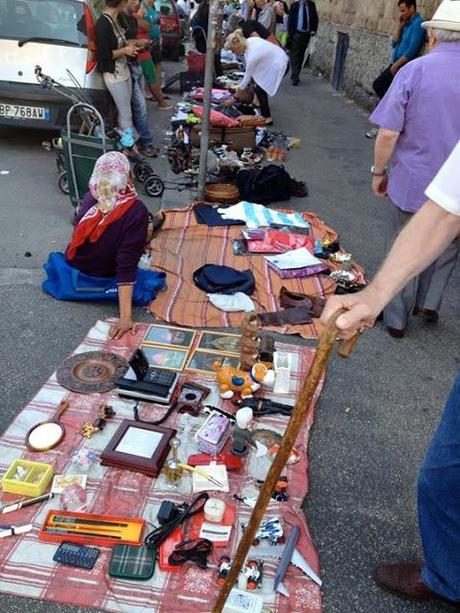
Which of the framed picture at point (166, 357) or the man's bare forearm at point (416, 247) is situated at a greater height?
the man's bare forearm at point (416, 247)

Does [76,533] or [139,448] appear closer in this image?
[76,533]

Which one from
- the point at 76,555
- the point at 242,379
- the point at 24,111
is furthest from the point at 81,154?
the point at 76,555

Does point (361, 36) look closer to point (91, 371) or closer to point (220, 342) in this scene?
point (220, 342)

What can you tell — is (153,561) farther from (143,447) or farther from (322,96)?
(322,96)

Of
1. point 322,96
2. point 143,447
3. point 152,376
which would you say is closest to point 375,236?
point 152,376

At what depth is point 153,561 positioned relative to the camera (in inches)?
86.8

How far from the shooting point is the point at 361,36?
12.1 m

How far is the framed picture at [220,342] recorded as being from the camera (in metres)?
3.59

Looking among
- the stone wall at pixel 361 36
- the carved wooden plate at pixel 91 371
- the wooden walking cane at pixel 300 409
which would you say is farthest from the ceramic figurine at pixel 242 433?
the stone wall at pixel 361 36

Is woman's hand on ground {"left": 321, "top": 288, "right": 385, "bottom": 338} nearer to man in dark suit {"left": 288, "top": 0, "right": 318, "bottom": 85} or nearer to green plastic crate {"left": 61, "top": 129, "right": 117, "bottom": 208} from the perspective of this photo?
green plastic crate {"left": 61, "top": 129, "right": 117, "bottom": 208}

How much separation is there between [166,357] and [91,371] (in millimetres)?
479

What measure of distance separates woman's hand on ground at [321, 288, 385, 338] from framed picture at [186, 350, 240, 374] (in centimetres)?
198

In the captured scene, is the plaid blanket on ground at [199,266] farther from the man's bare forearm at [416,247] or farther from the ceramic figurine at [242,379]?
the man's bare forearm at [416,247]

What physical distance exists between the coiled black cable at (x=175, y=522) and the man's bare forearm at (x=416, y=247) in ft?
Answer: 4.70
